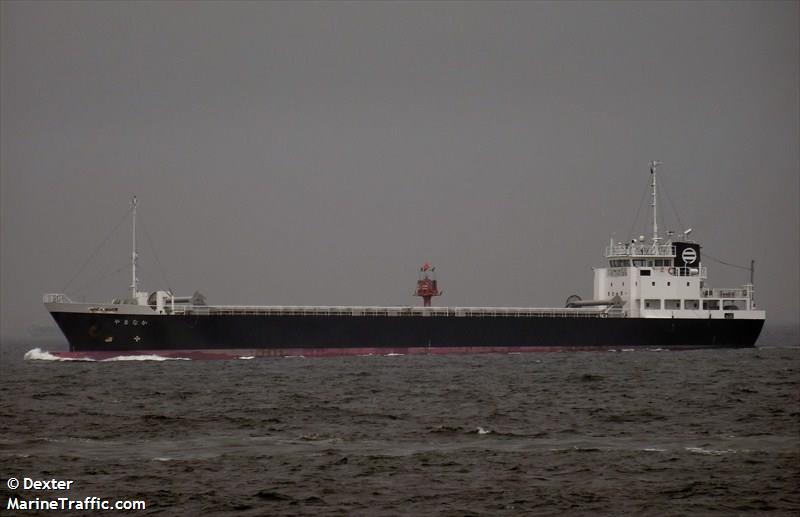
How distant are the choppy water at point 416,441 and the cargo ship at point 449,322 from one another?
40.6 feet

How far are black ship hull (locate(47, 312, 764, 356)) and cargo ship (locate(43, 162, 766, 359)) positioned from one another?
0.21 feet

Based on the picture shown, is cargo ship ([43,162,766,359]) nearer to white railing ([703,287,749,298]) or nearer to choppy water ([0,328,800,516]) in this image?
white railing ([703,287,749,298])

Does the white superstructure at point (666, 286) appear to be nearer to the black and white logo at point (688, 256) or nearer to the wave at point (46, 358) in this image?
the black and white logo at point (688, 256)

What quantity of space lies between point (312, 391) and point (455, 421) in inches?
Answer: 436

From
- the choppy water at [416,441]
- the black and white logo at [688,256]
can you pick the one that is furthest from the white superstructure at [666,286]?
the choppy water at [416,441]

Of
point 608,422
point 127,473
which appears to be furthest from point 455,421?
point 127,473

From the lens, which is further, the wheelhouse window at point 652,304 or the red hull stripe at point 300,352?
the wheelhouse window at point 652,304

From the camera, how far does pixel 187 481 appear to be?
23.5 m

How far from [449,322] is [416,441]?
41432mm

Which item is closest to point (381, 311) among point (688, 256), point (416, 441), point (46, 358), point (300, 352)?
point (300, 352)

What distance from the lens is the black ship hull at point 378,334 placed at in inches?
2510

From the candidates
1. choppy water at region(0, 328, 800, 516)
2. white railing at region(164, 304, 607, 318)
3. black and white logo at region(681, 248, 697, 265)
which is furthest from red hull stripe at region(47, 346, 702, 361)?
choppy water at region(0, 328, 800, 516)

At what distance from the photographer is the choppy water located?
22.1 metres

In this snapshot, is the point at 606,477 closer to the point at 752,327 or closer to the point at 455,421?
the point at 455,421
